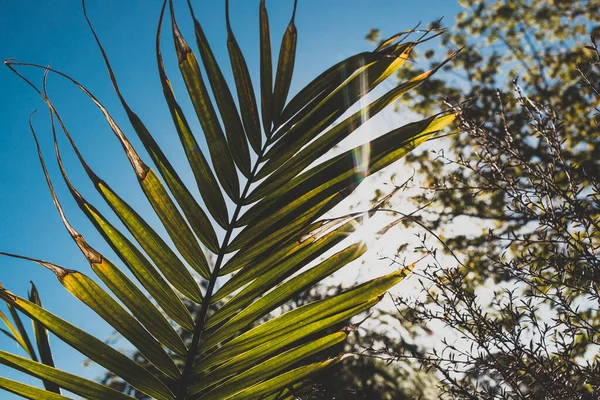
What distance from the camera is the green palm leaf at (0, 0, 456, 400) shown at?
2.98ft

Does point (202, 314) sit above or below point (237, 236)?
below

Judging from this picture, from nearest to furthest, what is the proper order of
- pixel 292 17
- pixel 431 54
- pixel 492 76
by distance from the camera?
pixel 292 17 < pixel 492 76 < pixel 431 54

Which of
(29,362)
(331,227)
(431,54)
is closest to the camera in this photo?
(29,362)

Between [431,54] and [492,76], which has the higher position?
[431,54]

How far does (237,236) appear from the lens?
110 centimetres

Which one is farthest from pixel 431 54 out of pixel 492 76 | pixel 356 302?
pixel 356 302

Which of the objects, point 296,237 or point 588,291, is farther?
point 588,291

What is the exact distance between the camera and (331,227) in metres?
0.99

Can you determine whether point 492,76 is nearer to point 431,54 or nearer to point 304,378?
point 431,54

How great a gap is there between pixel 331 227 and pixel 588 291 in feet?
2.77

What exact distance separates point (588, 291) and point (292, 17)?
48.4 inches

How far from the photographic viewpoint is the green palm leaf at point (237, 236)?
0.91 meters

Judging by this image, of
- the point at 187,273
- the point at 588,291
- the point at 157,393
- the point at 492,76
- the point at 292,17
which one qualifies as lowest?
the point at 588,291

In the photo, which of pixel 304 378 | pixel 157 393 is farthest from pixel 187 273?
pixel 304 378
